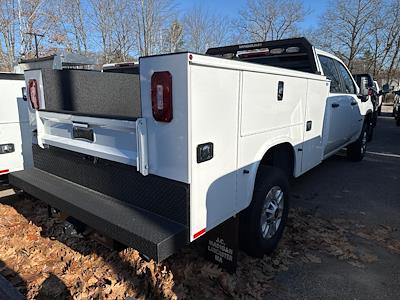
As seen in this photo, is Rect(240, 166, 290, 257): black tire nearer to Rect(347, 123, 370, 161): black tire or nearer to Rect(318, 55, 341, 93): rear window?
Rect(318, 55, 341, 93): rear window

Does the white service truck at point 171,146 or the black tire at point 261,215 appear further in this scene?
the black tire at point 261,215

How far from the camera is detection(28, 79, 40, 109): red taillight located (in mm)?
2627

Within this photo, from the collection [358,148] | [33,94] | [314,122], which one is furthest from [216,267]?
[358,148]

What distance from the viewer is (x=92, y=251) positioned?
290cm

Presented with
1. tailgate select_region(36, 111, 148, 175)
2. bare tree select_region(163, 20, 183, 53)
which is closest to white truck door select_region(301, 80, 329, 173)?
tailgate select_region(36, 111, 148, 175)

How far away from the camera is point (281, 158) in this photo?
10.3ft

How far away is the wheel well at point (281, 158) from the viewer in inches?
116

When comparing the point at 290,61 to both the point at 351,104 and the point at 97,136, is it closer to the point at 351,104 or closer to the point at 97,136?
the point at 351,104

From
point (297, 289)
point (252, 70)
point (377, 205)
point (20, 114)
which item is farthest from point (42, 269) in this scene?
point (377, 205)

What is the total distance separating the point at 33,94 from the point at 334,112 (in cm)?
386

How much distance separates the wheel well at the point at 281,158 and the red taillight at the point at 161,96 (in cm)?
Answer: 140

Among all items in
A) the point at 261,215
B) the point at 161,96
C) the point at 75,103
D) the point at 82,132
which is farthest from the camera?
the point at 75,103

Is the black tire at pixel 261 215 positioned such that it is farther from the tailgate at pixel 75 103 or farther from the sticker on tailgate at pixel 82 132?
A: the sticker on tailgate at pixel 82 132

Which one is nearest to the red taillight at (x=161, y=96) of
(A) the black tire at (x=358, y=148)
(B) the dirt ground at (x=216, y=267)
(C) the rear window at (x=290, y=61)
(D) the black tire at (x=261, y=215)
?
(D) the black tire at (x=261, y=215)
